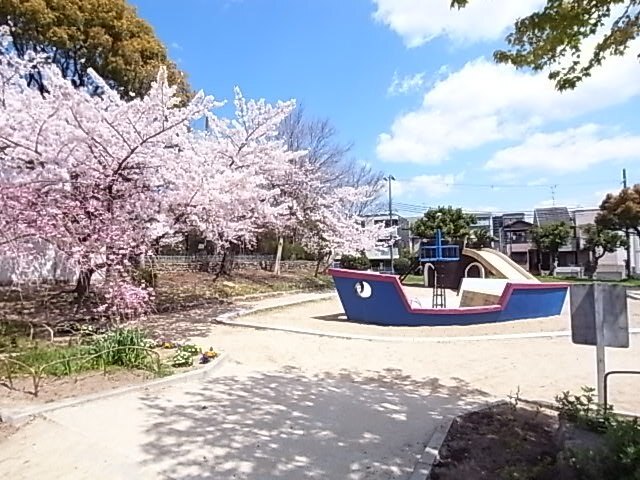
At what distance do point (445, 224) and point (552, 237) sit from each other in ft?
40.8

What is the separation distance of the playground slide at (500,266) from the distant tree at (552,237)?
24.7 m

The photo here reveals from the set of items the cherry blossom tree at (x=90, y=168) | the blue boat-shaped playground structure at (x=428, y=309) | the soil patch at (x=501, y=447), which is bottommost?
the soil patch at (x=501, y=447)

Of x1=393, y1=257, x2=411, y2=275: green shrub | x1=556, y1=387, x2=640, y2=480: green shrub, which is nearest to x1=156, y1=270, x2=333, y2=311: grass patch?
x1=393, y1=257, x2=411, y2=275: green shrub

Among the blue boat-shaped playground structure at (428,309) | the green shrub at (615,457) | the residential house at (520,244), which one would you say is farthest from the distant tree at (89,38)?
the residential house at (520,244)

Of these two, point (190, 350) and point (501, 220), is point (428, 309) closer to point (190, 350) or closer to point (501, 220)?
point (190, 350)

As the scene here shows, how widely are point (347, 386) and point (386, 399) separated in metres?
0.82

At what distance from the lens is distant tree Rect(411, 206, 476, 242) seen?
32.8 metres

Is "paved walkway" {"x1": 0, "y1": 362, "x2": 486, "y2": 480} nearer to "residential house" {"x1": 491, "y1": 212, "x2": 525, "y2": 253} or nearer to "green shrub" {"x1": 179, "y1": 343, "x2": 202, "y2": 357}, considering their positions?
"green shrub" {"x1": 179, "y1": 343, "x2": 202, "y2": 357}

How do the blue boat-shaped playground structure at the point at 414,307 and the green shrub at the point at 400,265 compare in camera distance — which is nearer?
the blue boat-shaped playground structure at the point at 414,307

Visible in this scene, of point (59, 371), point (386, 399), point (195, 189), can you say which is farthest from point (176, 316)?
point (386, 399)

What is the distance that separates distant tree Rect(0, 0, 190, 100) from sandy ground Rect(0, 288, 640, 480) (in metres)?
10.1

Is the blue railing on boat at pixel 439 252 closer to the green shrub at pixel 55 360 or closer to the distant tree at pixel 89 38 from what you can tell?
the distant tree at pixel 89 38

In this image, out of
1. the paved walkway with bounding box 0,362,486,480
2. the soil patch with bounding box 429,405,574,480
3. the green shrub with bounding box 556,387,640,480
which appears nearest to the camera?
the green shrub with bounding box 556,387,640,480

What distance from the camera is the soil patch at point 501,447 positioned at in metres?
3.46
